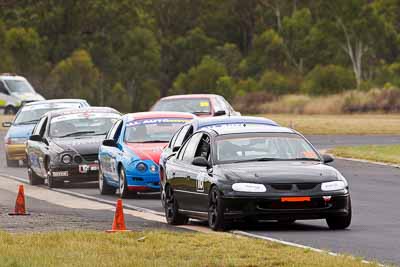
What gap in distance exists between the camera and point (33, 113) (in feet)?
122

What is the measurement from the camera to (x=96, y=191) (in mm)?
26250

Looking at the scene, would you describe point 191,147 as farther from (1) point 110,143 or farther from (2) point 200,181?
(1) point 110,143

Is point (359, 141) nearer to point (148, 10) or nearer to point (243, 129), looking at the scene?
point (243, 129)

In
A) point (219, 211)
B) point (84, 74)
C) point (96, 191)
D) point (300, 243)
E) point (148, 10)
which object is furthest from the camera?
point (148, 10)

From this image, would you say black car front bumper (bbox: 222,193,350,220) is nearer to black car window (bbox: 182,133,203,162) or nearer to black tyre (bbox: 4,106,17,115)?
black car window (bbox: 182,133,203,162)

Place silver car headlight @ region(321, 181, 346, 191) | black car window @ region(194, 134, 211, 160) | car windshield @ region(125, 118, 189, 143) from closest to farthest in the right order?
silver car headlight @ region(321, 181, 346, 191) → black car window @ region(194, 134, 211, 160) → car windshield @ region(125, 118, 189, 143)

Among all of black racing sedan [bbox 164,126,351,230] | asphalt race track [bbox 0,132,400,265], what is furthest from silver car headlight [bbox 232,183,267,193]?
asphalt race track [bbox 0,132,400,265]

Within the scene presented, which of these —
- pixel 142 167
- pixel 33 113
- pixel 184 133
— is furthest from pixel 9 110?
pixel 184 133

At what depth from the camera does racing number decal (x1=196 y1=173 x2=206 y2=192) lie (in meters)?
17.3

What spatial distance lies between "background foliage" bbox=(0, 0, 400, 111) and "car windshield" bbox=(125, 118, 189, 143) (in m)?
59.6

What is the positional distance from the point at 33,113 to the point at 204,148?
19.6 meters

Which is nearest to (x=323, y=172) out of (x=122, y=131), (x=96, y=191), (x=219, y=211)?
(x=219, y=211)

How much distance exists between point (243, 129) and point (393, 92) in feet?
171

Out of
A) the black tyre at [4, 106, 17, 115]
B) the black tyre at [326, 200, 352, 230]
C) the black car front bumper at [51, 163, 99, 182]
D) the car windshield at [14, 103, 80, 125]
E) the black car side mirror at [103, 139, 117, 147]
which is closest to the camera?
the black tyre at [326, 200, 352, 230]
